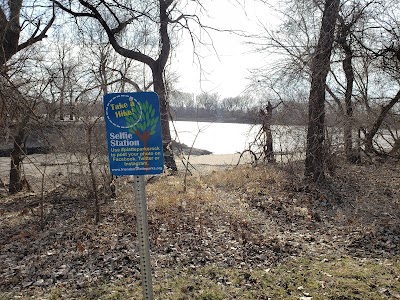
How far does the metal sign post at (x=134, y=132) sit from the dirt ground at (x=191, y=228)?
232 centimetres

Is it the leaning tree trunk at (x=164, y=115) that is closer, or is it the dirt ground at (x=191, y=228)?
the dirt ground at (x=191, y=228)

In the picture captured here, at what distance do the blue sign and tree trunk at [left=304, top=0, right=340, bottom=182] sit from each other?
8043 mm

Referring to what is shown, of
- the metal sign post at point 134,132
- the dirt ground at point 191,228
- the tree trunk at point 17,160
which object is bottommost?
the dirt ground at point 191,228

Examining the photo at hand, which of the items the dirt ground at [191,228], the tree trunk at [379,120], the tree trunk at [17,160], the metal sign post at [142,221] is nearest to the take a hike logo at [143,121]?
the metal sign post at [142,221]

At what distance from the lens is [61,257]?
17.7 feet

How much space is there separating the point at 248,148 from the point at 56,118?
7629 mm

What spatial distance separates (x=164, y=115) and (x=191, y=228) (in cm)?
596

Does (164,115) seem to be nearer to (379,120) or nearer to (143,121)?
(379,120)

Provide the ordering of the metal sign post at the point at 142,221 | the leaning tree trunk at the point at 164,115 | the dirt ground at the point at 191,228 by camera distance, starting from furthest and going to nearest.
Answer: the leaning tree trunk at the point at 164,115, the dirt ground at the point at 191,228, the metal sign post at the point at 142,221

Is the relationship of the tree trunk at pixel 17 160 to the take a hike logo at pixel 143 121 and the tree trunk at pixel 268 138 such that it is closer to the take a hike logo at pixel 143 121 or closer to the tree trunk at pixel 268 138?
the take a hike logo at pixel 143 121

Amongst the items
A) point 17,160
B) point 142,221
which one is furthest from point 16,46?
point 142,221

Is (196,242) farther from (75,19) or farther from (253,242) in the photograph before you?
(75,19)

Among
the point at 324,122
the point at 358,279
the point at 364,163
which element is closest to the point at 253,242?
the point at 358,279

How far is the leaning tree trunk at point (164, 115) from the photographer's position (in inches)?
444
